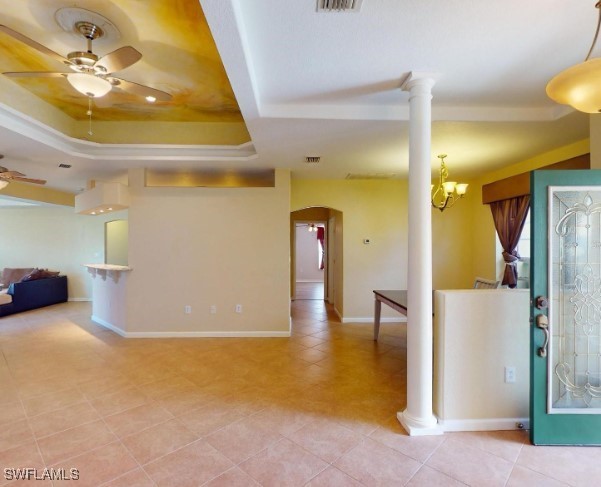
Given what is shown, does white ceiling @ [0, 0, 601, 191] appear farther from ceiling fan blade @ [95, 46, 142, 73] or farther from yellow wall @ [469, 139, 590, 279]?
ceiling fan blade @ [95, 46, 142, 73]

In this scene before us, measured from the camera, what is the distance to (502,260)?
4973 millimetres

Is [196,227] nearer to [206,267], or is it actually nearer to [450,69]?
[206,267]

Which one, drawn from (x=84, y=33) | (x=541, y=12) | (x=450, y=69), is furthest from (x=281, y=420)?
(x=84, y=33)

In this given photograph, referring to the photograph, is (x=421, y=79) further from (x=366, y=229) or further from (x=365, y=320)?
(x=365, y=320)

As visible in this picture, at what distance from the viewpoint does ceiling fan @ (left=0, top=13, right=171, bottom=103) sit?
2035mm

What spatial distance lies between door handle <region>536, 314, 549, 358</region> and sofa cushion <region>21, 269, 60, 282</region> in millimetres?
8929

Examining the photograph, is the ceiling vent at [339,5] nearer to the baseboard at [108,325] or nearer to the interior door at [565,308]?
the interior door at [565,308]

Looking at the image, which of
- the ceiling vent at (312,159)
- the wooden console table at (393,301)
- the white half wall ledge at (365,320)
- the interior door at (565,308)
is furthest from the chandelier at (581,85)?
the white half wall ledge at (365,320)

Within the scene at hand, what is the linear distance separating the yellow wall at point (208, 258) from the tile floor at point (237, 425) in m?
0.60

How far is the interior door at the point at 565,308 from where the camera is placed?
7.06 ft

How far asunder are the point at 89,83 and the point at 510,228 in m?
5.53

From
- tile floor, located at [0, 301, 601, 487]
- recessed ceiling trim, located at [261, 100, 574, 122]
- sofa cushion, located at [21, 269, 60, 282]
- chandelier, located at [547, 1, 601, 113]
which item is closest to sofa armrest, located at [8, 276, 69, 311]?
sofa cushion, located at [21, 269, 60, 282]

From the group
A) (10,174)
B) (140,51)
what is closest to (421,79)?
(140,51)

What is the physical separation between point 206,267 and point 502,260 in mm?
4900
